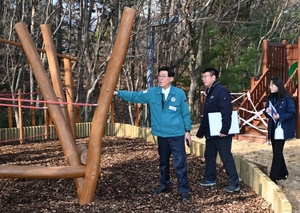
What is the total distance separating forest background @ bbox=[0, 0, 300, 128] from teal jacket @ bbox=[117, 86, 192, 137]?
6182 millimetres

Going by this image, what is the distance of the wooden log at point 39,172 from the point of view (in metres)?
3.32

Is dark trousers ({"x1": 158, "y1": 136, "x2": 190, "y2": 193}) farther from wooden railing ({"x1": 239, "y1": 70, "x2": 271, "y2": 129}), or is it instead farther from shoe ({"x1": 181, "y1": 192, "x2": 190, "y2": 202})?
wooden railing ({"x1": 239, "y1": 70, "x2": 271, "y2": 129})

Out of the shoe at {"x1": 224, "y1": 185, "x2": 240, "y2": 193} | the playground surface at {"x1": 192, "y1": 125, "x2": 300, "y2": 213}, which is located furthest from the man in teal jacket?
the playground surface at {"x1": 192, "y1": 125, "x2": 300, "y2": 213}

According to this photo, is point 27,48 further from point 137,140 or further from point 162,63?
point 162,63

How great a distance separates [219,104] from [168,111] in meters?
0.62

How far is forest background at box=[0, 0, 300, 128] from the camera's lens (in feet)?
37.5

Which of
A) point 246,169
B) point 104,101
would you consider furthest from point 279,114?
point 104,101

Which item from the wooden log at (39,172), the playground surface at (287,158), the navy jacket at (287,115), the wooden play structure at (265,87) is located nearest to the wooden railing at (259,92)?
the wooden play structure at (265,87)

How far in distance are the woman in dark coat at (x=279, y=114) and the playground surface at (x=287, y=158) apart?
0.31 metres

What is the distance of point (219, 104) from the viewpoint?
430 cm

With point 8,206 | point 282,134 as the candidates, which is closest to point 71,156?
point 8,206

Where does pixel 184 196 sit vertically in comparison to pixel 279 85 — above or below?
below

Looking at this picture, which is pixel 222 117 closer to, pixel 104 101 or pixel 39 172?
pixel 104 101

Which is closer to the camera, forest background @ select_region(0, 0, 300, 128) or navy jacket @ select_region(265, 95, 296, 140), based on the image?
navy jacket @ select_region(265, 95, 296, 140)
